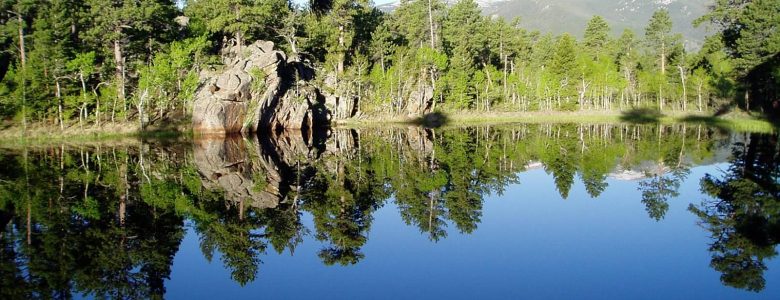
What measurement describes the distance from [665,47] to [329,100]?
197 ft

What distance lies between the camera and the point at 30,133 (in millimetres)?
43906

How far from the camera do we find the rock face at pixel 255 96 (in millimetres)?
48625

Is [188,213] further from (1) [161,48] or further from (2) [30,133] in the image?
(1) [161,48]

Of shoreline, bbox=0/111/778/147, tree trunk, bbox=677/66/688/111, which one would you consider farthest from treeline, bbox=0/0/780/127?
shoreline, bbox=0/111/778/147

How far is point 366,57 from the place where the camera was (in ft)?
222

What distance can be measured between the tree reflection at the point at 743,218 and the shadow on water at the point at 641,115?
41922 mm

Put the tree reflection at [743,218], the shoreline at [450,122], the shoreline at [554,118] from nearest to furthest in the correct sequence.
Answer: the tree reflection at [743,218] < the shoreline at [450,122] < the shoreline at [554,118]

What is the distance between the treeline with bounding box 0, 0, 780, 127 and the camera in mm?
47531

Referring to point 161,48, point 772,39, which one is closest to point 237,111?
point 161,48

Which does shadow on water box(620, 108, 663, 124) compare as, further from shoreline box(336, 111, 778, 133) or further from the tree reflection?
the tree reflection

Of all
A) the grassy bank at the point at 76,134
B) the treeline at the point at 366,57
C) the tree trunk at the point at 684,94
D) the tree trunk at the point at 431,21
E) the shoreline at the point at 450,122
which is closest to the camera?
the grassy bank at the point at 76,134

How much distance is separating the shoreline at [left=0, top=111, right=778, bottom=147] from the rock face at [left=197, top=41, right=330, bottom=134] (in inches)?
120

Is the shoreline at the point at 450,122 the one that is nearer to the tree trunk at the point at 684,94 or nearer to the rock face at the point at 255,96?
the rock face at the point at 255,96

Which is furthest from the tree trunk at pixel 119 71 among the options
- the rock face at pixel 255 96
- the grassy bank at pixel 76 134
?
the rock face at pixel 255 96
